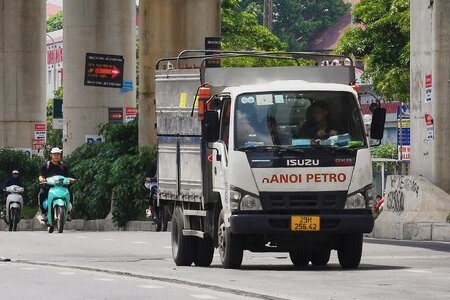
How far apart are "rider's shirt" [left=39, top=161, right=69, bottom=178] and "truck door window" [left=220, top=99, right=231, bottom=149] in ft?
48.7

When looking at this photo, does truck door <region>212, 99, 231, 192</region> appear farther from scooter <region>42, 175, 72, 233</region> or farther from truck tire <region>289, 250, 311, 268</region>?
scooter <region>42, 175, 72, 233</region>

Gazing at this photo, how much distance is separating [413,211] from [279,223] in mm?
9971

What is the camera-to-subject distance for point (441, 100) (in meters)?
31.5

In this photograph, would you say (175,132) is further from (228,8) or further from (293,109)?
(228,8)

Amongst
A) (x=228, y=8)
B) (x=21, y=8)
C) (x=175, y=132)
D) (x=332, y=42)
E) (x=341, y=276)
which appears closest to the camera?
(x=341, y=276)

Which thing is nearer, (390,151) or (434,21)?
(434,21)

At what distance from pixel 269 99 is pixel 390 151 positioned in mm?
69203

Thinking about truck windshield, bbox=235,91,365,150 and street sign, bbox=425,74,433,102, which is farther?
street sign, bbox=425,74,433,102

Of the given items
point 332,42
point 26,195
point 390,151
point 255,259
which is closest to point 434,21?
point 255,259

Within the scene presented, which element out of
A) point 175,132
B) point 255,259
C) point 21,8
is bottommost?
point 255,259

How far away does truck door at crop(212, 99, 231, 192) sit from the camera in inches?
846

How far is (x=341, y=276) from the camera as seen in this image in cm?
2023

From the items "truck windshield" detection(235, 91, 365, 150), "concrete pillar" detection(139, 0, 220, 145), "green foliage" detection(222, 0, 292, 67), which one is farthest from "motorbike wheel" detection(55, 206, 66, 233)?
"green foliage" detection(222, 0, 292, 67)

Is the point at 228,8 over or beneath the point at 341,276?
over
